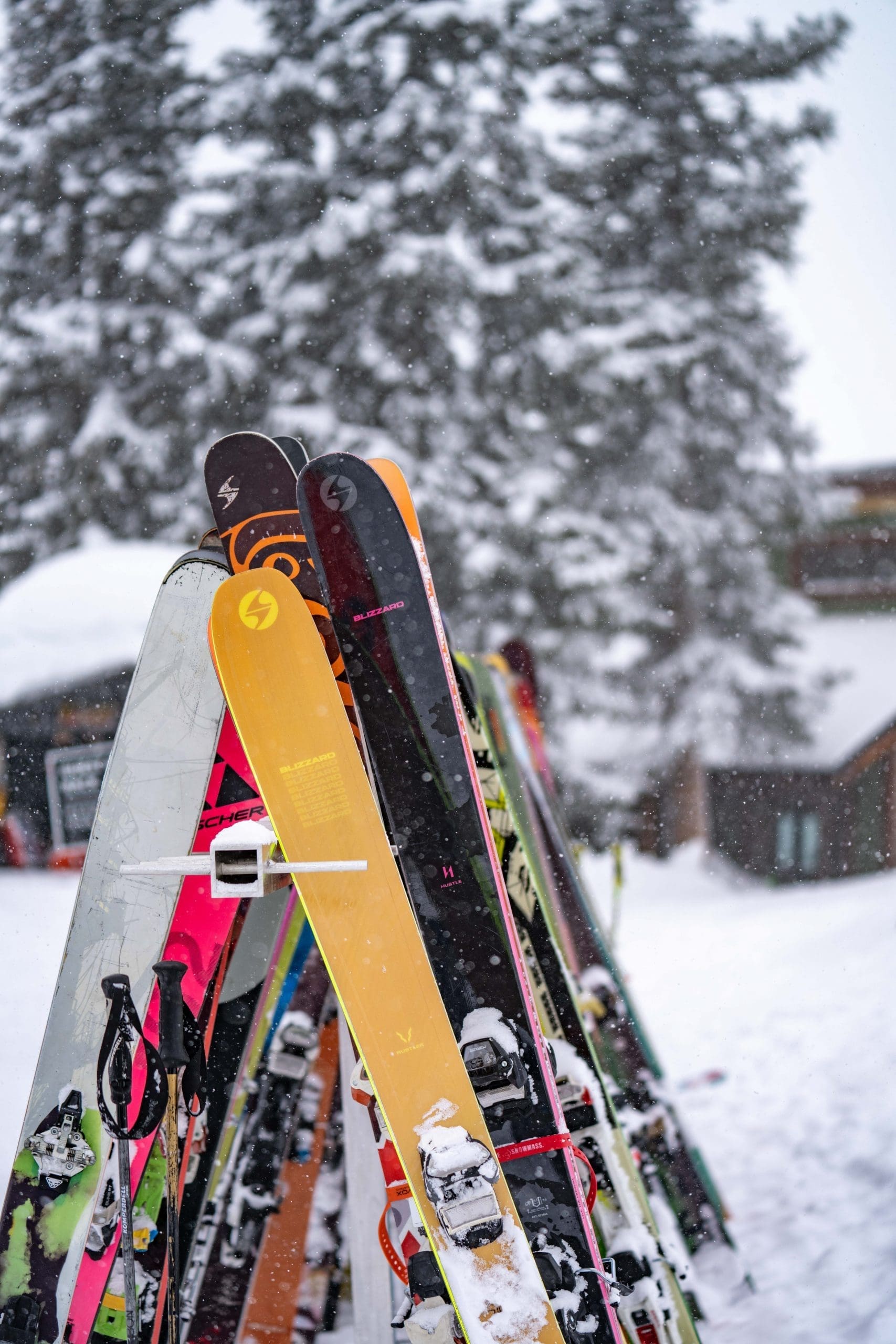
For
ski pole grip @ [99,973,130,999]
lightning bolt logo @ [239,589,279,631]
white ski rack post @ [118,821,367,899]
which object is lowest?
ski pole grip @ [99,973,130,999]

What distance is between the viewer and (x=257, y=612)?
5.11 ft

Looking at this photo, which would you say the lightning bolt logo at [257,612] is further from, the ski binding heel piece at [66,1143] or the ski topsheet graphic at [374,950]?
the ski binding heel piece at [66,1143]

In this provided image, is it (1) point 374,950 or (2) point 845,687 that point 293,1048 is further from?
(2) point 845,687

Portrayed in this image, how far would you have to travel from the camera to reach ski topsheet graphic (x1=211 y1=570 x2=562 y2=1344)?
4.51 ft

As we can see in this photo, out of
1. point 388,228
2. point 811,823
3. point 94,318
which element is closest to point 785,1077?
point 388,228

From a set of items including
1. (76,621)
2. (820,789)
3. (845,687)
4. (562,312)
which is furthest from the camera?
(845,687)

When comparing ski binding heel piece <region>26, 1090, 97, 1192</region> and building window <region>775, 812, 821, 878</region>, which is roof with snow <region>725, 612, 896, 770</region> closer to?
building window <region>775, 812, 821, 878</region>

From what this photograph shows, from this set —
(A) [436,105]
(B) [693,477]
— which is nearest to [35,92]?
(A) [436,105]

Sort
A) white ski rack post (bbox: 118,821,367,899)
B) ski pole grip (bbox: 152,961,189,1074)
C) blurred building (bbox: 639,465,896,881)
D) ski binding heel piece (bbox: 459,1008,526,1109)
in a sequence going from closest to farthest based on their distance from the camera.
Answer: ski pole grip (bbox: 152,961,189,1074) < white ski rack post (bbox: 118,821,367,899) < ski binding heel piece (bbox: 459,1008,526,1109) < blurred building (bbox: 639,465,896,881)

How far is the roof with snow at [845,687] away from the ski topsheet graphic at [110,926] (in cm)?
959

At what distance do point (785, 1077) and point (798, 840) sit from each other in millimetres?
9009

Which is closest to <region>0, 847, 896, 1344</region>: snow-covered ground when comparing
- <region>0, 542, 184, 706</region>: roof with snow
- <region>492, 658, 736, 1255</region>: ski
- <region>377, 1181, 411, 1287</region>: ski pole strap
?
<region>492, 658, 736, 1255</region>: ski

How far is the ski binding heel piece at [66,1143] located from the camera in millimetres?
1527

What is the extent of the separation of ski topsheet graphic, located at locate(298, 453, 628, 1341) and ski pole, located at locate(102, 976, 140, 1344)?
503mm
